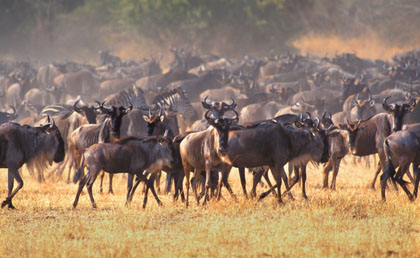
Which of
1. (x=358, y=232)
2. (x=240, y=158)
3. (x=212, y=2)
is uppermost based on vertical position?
(x=212, y=2)

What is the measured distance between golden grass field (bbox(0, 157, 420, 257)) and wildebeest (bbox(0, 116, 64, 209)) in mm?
576

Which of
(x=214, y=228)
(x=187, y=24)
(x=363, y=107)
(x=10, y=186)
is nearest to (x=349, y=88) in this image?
(x=363, y=107)

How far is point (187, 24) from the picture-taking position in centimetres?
5522

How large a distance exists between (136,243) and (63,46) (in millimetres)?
59643

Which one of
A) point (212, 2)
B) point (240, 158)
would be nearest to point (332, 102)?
point (240, 158)

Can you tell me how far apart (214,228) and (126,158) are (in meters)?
2.35

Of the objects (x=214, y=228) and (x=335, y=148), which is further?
(x=335, y=148)

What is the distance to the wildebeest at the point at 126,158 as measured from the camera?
1005 centimetres

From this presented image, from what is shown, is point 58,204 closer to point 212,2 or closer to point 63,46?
point 212,2

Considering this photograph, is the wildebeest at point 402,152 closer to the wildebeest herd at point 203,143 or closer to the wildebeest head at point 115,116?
the wildebeest herd at point 203,143

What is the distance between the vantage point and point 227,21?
180 ft

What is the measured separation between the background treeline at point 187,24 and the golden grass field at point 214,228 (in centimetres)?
4485

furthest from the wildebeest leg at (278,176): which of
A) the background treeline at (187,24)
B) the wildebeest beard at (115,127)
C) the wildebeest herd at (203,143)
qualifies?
the background treeline at (187,24)

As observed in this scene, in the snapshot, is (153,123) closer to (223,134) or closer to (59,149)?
(59,149)
